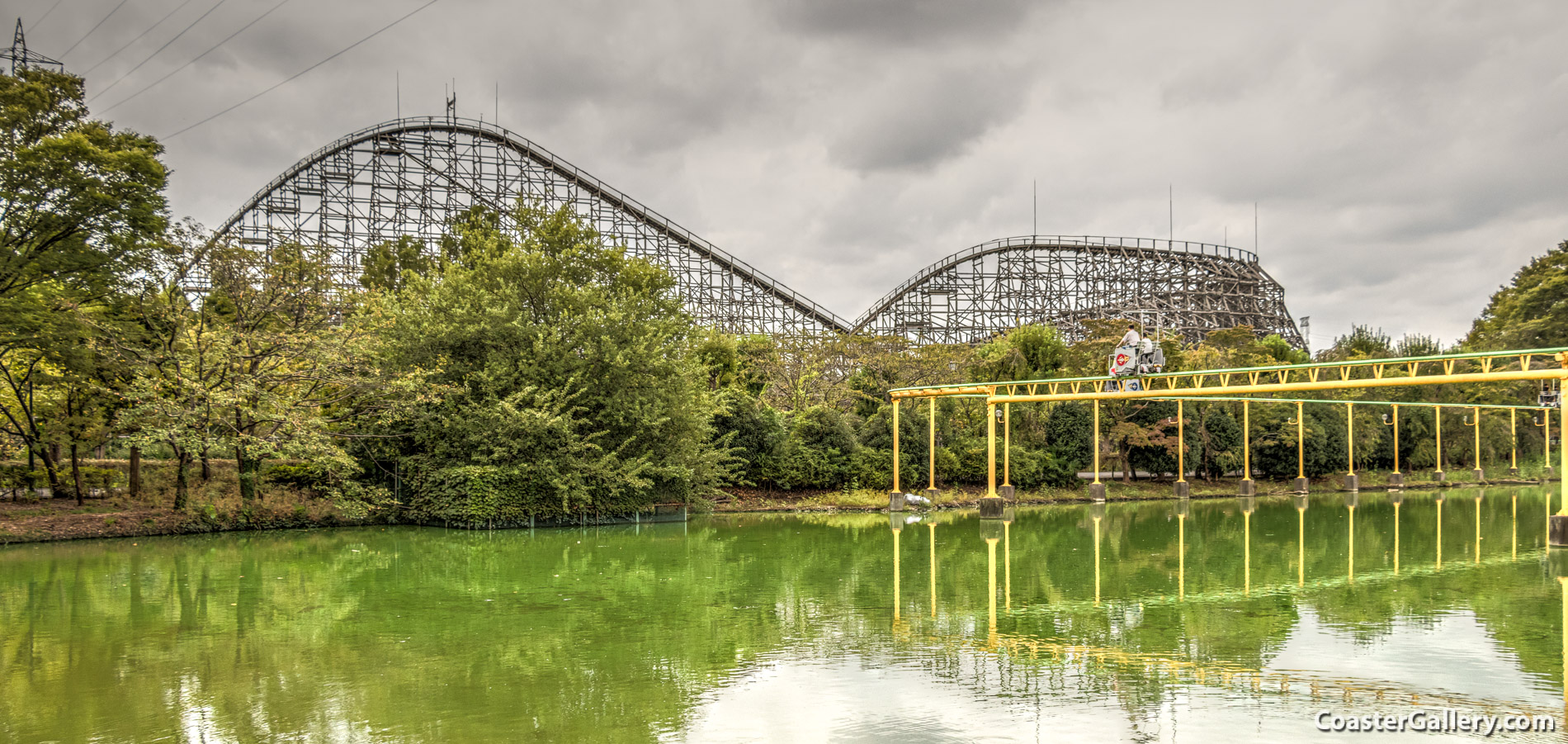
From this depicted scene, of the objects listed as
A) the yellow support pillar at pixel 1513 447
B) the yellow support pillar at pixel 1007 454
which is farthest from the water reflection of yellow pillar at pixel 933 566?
the yellow support pillar at pixel 1513 447

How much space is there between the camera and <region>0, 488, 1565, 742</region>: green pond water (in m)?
5.88

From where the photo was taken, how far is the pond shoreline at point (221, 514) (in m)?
17.2

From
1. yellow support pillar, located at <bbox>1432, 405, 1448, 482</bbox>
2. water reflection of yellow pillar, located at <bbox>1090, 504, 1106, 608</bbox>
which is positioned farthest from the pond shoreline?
yellow support pillar, located at <bbox>1432, 405, 1448, 482</bbox>

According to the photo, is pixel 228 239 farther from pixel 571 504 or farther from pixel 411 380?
pixel 571 504

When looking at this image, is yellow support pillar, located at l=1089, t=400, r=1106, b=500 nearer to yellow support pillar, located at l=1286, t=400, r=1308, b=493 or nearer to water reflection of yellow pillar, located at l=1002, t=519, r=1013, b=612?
water reflection of yellow pillar, located at l=1002, t=519, r=1013, b=612

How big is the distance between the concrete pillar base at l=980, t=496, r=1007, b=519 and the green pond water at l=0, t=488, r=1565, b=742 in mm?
5726

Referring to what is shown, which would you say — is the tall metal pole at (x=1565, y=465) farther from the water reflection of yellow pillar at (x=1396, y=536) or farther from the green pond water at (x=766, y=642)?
the water reflection of yellow pillar at (x=1396, y=536)

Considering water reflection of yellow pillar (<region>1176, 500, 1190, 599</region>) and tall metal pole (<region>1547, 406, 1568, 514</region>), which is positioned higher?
tall metal pole (<region>1547, 406, 1568, 514</region>)

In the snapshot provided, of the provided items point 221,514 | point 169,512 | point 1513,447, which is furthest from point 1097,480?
point 1513,447

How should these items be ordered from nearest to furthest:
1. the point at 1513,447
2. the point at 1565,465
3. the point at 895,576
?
the point at 895,576
the point at 1565,465
the point at 1513,447

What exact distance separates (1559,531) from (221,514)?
23.4 m

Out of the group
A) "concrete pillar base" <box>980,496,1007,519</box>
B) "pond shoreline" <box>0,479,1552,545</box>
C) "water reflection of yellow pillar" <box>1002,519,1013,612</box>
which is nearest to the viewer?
"water reflection of yellow pillar" <box>1002,519,1013,612</box>

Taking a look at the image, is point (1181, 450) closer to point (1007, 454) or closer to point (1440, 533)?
point (1007, 454)

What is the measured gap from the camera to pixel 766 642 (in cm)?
817
